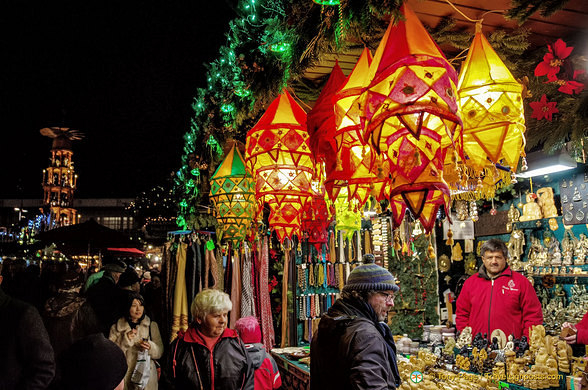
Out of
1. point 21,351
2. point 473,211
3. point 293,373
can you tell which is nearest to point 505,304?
point 473,211

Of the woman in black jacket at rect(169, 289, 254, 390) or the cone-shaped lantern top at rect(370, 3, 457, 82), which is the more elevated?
the cone-shaped lantern top at rect(370, 3, 457, 82)

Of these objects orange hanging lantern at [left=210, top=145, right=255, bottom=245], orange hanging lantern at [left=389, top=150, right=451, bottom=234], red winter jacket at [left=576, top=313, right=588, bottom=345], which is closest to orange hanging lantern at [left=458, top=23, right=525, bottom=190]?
orange hanging lantern at [left=389, top=150, right=451, bottom=234]

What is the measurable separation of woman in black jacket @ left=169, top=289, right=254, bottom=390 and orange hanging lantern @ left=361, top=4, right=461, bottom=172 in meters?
2.23

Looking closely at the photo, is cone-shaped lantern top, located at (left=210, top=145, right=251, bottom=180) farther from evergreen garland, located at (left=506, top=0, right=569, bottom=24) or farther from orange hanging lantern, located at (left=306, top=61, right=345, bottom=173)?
evergreen garland, located at (left=506, top=0, right=569, bottom=24)

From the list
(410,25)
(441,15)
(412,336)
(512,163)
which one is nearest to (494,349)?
(512,163)

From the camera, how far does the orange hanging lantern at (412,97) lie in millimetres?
1344

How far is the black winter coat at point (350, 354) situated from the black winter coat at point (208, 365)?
873 mm

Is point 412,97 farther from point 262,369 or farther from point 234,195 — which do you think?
point 262,369

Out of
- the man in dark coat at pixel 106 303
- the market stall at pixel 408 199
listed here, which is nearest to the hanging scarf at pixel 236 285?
the market stall at pixel 408 199

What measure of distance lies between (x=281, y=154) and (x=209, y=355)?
1.59 metres

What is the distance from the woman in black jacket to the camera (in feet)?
9.63

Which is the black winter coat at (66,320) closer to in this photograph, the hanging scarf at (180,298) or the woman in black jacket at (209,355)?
the hanging scarf at (180,298)

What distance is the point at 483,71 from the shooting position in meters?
1.83

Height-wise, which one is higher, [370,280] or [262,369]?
[370,280]
